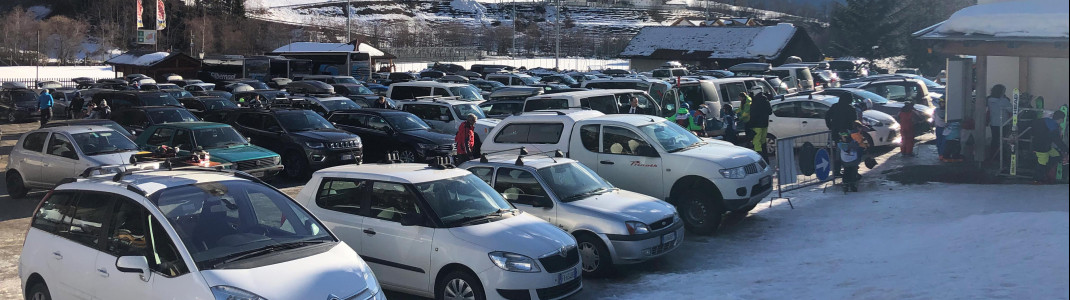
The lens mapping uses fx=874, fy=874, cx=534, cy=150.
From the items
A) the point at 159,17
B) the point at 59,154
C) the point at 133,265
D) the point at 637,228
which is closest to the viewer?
the point at 133,265

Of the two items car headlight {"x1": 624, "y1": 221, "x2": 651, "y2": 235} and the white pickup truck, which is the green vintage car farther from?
car headlight {"x1": 624, "y1": 221, "x2": 651, "y2": 235}

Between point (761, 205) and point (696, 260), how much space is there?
390cm

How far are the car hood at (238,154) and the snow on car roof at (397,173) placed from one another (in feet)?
23.8

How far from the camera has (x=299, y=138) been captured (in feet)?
61.2

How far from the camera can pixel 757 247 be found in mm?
11695

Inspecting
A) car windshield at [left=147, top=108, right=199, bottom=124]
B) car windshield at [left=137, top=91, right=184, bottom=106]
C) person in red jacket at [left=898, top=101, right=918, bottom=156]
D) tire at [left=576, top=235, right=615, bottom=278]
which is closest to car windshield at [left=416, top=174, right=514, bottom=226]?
tire at [left=576, top=235, right=615, bottom=278]

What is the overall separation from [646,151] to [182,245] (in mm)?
7910

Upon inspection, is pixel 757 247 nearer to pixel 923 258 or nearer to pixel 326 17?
pixel 923 258

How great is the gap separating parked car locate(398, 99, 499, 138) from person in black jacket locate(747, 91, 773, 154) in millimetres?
7400

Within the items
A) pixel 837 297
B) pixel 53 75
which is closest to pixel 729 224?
pixel 837 297

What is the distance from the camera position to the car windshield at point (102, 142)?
15.7 metres

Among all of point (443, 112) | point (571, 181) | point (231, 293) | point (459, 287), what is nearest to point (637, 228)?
point (571, 181)

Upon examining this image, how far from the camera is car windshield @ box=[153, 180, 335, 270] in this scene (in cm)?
658

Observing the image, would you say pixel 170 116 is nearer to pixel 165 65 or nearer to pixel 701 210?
pixel 701 210
